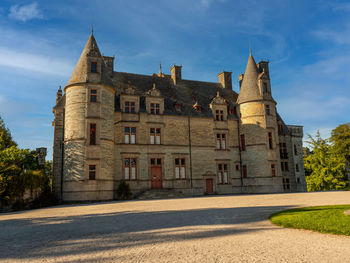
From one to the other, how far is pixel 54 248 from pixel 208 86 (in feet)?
99.3

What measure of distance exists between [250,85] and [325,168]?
59.7 ft

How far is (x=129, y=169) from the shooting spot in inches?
1008

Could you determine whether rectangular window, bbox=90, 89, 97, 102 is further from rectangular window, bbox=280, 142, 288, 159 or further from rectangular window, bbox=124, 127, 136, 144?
rectangular window, bbox=280, 142, 288, 159

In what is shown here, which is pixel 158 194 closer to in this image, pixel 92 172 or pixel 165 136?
pixel 165 136

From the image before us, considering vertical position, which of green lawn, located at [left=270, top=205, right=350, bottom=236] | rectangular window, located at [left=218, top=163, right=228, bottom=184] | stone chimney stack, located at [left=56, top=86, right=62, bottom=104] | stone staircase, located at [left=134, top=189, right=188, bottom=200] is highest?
stone chimney stack, located at [left=56, top=86, right=62, bottom=104]

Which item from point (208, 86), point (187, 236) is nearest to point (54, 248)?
point (187, 236)

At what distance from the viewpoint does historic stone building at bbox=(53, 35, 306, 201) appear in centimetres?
2334

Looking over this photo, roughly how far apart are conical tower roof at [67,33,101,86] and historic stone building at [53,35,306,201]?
10 centimetres

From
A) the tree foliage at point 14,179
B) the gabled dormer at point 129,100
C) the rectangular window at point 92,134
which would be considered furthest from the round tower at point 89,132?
the tree foliage at point 14,179

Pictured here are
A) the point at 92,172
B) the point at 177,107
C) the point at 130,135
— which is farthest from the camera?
the point at 177,107

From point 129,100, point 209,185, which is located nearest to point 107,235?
point 129,100

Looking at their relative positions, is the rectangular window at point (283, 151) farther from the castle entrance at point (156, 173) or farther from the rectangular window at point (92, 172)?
the rectangular window at point (92, 172)

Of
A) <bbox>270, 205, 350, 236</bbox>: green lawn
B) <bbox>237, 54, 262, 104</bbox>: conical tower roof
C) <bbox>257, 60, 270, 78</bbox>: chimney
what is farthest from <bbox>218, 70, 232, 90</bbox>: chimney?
<bbox>270, 205, 350, 236</bbox>: green lawn

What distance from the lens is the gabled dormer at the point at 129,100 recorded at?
26469mm
